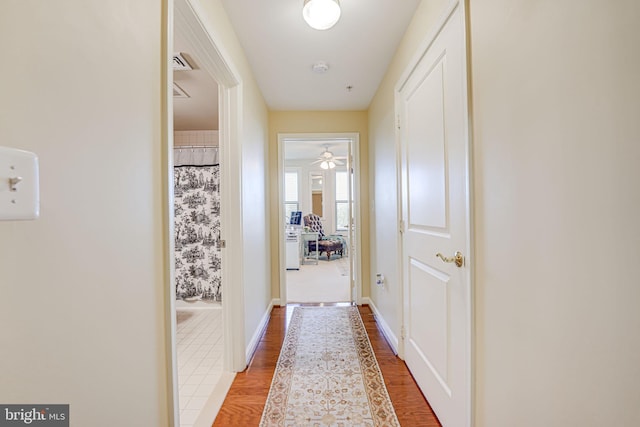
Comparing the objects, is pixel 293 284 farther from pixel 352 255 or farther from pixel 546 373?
pixel 546 373

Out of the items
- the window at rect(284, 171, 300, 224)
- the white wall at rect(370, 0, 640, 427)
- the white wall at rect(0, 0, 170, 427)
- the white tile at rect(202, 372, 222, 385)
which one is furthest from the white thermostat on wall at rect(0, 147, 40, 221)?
the window at rect(284, 171, 300, 224)

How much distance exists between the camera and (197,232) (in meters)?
3.57

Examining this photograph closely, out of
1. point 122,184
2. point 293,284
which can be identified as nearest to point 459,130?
point 122,184

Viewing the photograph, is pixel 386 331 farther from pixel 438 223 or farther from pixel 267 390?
pixel 438 223

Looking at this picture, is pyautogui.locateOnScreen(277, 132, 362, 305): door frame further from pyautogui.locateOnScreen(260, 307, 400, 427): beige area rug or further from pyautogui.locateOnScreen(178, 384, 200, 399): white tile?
pyautogui.locateOnScreen(178, 384, 200, 399): white tile

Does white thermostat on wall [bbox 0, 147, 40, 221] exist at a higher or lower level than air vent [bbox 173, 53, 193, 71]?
lower

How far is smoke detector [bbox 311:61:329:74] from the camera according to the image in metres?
2.39

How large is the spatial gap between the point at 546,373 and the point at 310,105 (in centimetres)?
310

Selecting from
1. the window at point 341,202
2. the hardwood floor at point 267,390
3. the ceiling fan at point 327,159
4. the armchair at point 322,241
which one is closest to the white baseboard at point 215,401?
the hardwood floor at point 267,390

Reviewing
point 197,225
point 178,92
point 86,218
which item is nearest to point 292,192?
point 197,225

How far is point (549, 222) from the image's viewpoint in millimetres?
784

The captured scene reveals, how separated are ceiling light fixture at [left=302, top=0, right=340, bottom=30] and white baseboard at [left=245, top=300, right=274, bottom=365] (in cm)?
222

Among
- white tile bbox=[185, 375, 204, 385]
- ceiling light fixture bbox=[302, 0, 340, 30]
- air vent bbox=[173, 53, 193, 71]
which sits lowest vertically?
white tile bbox=[185, 375, 204, 385]

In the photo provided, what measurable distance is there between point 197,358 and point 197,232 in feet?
A: 5.56
